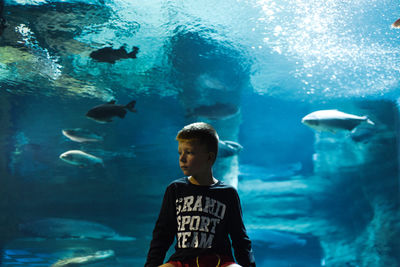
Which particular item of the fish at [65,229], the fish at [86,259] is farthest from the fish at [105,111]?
the fish at [65,229]

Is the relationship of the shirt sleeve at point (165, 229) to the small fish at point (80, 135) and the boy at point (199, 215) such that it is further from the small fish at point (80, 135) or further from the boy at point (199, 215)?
the small fish at point (80, 135)

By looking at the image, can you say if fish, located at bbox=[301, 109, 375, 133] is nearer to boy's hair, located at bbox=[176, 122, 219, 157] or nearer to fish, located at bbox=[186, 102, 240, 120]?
fish, located at bbox=[186, 102, 240, 120]

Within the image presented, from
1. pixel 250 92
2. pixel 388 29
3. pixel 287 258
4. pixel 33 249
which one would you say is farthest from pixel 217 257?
pixel 287 258

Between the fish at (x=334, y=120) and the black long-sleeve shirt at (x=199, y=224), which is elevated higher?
the fish at (x=334, y=120)

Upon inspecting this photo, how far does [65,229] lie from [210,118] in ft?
18.1

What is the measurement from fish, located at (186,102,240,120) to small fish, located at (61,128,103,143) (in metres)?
2.90

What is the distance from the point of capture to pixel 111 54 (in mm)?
6027

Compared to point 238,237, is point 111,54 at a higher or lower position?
higher

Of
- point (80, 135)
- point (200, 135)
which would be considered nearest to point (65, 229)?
point (80, 135)

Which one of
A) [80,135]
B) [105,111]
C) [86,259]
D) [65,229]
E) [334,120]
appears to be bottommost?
[86,259]

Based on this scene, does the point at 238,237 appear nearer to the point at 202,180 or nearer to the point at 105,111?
the point at 202,180

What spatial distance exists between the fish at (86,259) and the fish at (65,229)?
0.66m

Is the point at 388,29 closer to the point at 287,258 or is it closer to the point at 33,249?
the point at 287,258

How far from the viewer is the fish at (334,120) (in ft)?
18.5
